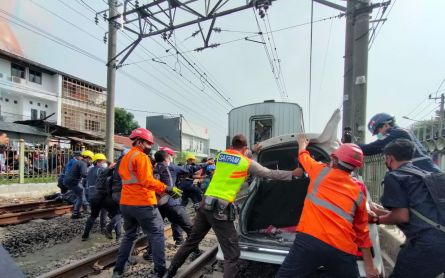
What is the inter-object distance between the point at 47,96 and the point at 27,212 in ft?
108

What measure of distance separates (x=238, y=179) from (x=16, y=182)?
1294cm

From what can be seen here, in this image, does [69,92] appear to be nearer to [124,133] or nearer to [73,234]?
[124,133]

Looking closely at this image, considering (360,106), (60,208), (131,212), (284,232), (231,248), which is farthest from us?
(60,208)

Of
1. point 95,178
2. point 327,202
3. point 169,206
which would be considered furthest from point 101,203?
point 327,202

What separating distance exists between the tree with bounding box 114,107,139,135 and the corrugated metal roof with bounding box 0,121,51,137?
28511 mm

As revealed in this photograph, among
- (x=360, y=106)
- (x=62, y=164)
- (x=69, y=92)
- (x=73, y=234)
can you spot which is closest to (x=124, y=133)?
(x=69, y=92)

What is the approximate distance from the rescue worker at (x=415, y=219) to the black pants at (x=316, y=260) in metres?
0.47

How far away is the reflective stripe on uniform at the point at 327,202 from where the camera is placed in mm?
3000


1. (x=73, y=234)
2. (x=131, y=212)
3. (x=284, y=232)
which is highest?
(x=131, y=212)

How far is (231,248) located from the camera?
412 centimetres

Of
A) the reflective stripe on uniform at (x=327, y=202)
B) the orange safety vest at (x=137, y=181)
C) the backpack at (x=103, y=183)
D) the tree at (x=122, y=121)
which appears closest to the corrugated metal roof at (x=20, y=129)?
the backpack at (x=103, y=183)

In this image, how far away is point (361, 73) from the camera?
612 cm

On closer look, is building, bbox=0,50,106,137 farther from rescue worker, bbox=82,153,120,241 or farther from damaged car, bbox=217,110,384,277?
damaged car, bbox=217,110,384,277

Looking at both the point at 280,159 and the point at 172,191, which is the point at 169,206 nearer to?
the point at 172,191
